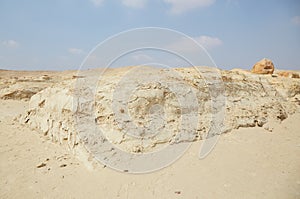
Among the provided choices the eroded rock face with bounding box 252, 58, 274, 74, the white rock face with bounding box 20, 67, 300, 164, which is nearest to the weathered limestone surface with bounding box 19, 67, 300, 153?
the white rock face with bounding box 20, 67, 300, 164

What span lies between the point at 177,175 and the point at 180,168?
0.20m

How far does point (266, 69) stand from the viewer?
37.1 feet

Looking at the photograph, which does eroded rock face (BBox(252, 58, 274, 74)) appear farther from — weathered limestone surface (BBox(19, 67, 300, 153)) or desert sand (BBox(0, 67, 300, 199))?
desert sand (BBox(0, 67, 300, 199))

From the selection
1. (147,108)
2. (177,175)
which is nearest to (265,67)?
(147,108)

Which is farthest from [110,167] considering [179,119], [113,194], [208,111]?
[208,111]

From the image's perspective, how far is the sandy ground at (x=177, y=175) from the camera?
3080 mm

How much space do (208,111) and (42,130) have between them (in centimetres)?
415

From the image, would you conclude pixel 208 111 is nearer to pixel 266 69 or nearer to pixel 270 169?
pixel 270 169

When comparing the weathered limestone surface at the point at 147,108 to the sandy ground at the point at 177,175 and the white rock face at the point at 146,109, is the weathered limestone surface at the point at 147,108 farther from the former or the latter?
the sandy ground at the point at 177,175

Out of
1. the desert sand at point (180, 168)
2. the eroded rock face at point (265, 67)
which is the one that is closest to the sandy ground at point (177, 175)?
the desert sand at point (180, 168)

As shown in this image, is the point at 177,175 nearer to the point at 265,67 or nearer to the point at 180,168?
the point at 180,168

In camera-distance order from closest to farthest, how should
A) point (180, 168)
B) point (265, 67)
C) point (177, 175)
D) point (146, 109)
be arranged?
point (177, 175)
point (180, 168)
point (146, 109)
point (265, 67)

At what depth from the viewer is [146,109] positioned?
14.4 ft

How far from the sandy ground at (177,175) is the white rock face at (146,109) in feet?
1.56
